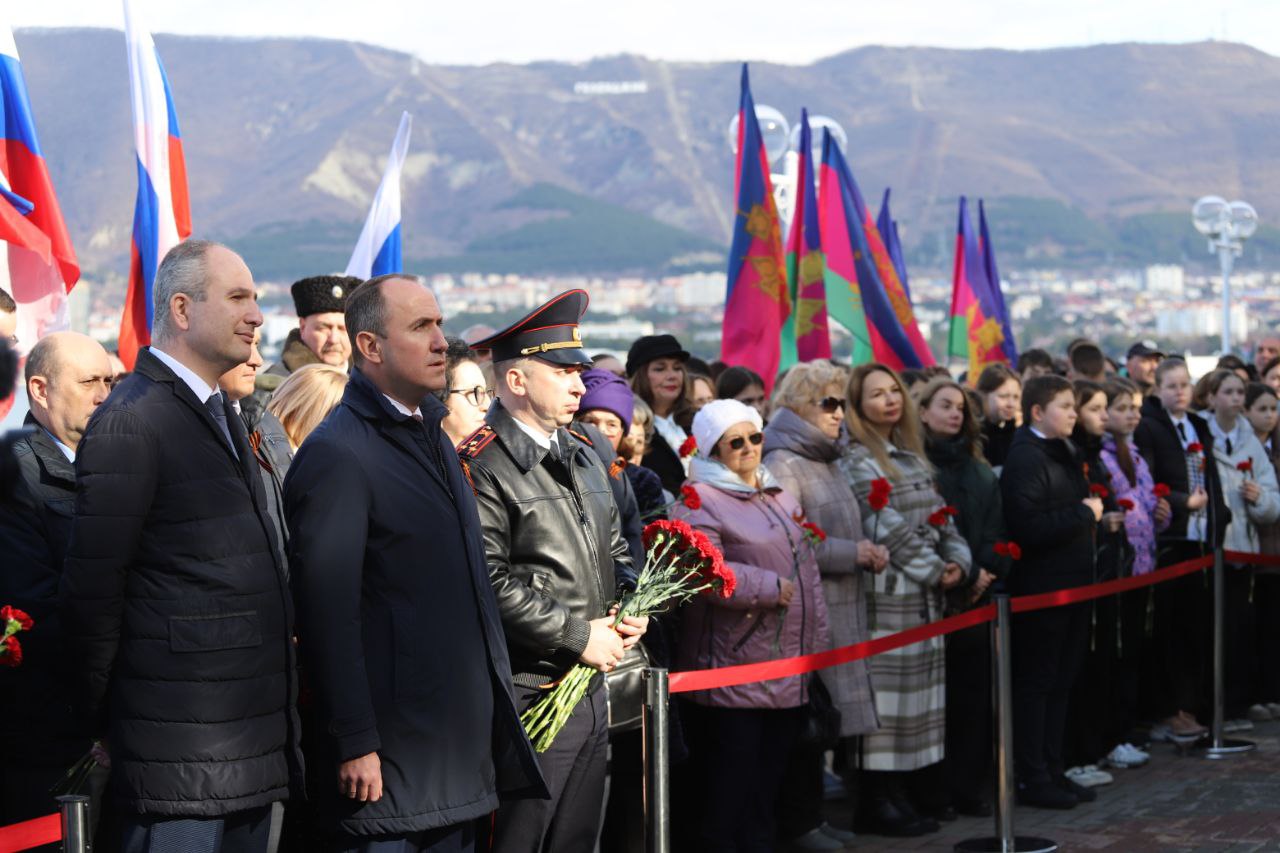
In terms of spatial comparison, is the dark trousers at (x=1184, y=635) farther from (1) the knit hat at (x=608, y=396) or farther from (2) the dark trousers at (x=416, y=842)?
(2) the dark trousers at (x=416, y=842)

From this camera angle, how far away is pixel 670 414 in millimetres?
7586

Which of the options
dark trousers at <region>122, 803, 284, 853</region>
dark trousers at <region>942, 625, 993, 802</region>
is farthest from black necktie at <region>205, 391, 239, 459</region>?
dark trousers at <region>942, 625, 993, 802</region>

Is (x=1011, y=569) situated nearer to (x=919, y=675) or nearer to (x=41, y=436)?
(x=919, y=675)

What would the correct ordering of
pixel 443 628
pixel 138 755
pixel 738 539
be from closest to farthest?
pixel 138 755 → pixel 443 628 → pixel 738 539

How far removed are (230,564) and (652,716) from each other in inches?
60.5

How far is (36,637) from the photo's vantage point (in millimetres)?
4109

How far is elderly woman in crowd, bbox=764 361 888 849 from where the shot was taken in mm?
6457

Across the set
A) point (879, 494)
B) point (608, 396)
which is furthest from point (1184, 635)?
point (608, 396)

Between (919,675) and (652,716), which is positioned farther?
(919,675)

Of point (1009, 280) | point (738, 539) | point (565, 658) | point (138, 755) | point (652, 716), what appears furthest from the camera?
point (1009, 280)

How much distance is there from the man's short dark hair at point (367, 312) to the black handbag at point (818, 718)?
8.60ft

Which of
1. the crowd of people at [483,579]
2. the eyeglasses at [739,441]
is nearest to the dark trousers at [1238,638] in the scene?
the crowd of people at [483,579]

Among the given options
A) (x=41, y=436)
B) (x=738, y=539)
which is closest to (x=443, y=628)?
(x=41, y=436)

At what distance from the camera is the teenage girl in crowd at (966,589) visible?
23.5ft
